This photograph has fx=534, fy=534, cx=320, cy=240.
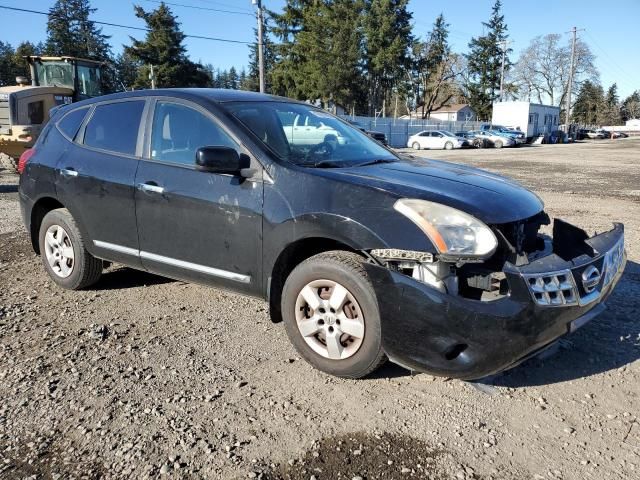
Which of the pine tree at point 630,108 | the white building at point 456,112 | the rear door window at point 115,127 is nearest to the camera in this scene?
the rear door window at point 115,127

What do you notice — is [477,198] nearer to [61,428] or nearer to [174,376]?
[174,376]

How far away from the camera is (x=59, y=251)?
4879 millimetres

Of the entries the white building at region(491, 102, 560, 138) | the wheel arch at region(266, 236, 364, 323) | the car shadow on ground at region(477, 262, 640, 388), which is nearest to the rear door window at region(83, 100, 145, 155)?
the wheel arch at region(266, 236, 364, 323)

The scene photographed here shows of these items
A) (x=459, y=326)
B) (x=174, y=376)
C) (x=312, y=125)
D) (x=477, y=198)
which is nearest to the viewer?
(x=459, y=326)

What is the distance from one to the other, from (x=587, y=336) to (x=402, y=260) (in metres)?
1.83

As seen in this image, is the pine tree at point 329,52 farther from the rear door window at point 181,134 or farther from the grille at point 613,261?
the grille at point 613,261

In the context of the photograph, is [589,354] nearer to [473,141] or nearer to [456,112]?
[473,141]

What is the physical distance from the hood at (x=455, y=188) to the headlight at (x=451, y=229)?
0.06 metres

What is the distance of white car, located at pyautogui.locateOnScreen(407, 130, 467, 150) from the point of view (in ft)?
123

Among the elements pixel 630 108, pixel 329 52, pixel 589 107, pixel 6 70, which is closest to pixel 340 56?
pixel 329 52

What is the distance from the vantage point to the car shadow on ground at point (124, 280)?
5039 mm

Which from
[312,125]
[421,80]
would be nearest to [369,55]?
[421,80]

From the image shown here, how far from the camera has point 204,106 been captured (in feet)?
12.6

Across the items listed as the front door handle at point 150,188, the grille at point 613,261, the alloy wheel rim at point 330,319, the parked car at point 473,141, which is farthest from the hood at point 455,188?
A: the parked car at point 473,141
